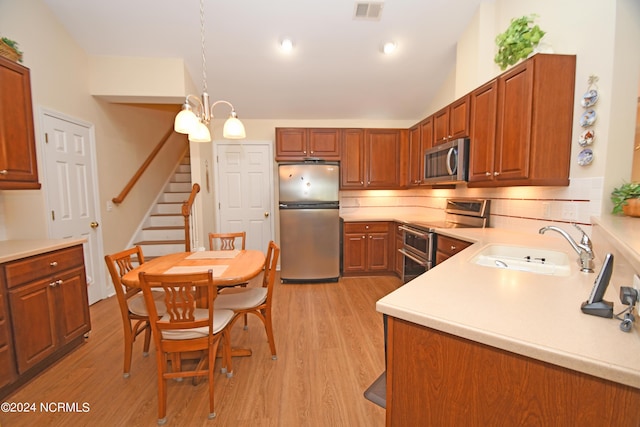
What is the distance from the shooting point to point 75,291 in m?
2.20

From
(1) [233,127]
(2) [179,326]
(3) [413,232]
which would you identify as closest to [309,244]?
(3) [413,232]

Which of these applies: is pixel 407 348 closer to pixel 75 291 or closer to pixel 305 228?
pixel 75 291

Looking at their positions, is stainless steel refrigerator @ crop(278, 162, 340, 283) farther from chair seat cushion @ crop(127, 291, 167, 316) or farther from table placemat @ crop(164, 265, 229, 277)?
chair seat cushion @ crop(127, 291, 167, 316)

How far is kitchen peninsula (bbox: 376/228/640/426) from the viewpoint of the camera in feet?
2.07

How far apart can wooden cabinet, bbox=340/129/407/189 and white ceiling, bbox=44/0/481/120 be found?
0.53 metres

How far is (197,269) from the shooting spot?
191cm

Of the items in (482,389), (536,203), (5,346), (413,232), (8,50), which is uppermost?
(8,50)

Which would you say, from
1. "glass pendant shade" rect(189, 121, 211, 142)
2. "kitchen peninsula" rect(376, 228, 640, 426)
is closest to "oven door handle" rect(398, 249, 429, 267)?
"kitchen peninsula" rect(376, 228, 640, 426)

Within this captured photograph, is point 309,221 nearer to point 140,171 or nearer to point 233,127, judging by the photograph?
point 233,127

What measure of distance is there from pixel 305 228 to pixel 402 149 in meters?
1.93

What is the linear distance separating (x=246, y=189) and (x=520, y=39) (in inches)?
148

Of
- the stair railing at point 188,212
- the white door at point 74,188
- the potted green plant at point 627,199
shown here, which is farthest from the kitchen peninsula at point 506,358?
the white door at point 74,188

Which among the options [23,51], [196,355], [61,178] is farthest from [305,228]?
[23,51]

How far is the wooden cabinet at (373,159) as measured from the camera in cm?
410
